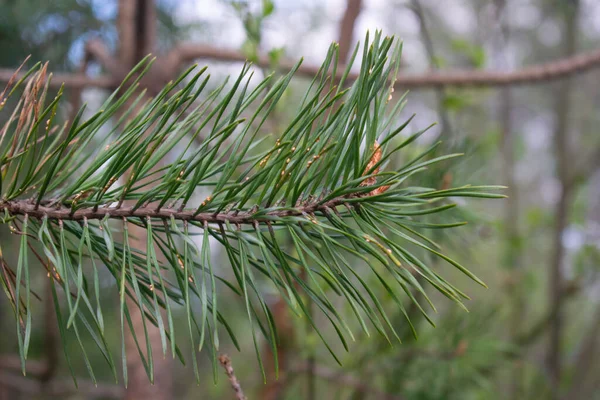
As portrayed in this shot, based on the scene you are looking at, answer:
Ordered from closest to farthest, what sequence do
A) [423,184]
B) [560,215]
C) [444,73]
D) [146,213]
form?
[146,213]
[423,184]
[444,73]
[560,215]

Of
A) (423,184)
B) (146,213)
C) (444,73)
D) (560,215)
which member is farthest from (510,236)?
(146,213)

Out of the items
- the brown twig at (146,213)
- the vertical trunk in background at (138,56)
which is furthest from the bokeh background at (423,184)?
the brown twig at (146,213)

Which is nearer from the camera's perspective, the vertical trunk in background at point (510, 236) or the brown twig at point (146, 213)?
the brown twig at point (146, 213)

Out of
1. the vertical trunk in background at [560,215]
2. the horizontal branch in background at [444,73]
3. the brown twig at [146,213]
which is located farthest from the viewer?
the vertical trunk in background at [560,215]

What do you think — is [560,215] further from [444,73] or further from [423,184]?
[423,184]

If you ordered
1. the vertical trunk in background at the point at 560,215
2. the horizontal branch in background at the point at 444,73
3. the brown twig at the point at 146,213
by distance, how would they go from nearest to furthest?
the brown twig at the point at 146,213
the horizontal branch in background at the point at 444,73
the vertical trunk in background at the point at 560,215

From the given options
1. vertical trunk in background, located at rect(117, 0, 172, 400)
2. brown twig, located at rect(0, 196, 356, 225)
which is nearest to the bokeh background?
vertical trunk in background, located at rect(117, 0, 172, 400)

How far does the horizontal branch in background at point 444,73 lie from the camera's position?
75 centimetres

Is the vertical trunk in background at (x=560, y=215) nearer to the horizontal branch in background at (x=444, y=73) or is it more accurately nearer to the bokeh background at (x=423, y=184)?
the bokeh background at (x=423, y=184)

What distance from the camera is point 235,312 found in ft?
5.90

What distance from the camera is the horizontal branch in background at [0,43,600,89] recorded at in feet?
2.45

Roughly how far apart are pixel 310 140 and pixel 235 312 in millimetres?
1588

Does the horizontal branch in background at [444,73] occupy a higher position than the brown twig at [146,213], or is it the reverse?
the horizontal branch in background at [444,73]

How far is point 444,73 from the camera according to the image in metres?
0.85
